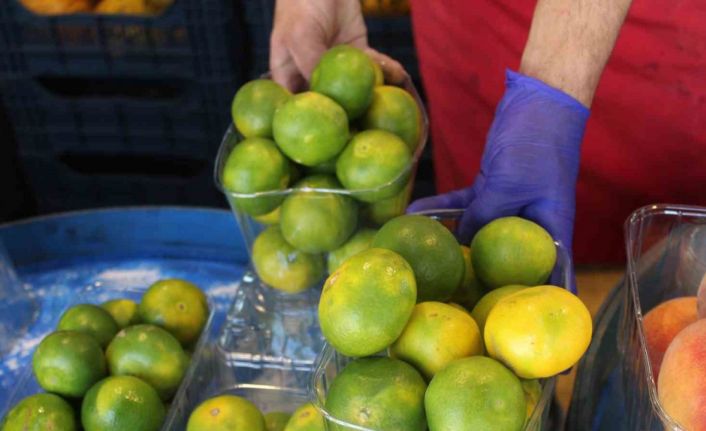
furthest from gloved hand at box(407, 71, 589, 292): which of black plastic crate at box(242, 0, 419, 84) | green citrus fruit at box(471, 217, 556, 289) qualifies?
black plastic crate at box(242, 0, 419, 84)

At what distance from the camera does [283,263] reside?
917 millimetres

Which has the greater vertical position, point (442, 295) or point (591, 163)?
point (442, 295)

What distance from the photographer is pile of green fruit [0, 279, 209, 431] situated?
2.52 feet

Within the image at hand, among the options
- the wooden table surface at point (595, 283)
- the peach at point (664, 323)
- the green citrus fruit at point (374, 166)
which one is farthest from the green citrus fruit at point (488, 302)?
the wooden table surface at point (595, 283)

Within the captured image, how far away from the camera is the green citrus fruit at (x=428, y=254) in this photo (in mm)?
654

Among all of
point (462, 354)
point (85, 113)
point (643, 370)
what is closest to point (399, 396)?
point (462, 354)

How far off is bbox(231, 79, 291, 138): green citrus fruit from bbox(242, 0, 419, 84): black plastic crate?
0.93m

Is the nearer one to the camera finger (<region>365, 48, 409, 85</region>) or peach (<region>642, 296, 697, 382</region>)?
peach (<region>642, 296, 697, 382</region>)

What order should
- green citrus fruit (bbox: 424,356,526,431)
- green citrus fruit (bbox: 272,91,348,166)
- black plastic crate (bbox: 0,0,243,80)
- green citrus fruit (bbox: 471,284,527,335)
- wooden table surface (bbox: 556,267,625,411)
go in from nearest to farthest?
green citrus fruit (bbox: 424,356,526,431) → green citrus fruit (bbox: 471,284,527,335) → green citrus fruit (bbox: 272,91,348,166) → wooden table surface (bbox: 556,267,625,411) → black plastic crate (bbox: 0,0,243,80)

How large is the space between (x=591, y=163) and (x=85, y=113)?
4.54ft

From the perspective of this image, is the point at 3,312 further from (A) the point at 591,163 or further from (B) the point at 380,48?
(B) the point at 380,48

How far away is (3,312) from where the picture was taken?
106 cm

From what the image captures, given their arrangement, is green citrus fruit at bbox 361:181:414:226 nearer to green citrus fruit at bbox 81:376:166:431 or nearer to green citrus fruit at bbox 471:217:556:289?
green citrus fruit at bbox 471:217:556:289

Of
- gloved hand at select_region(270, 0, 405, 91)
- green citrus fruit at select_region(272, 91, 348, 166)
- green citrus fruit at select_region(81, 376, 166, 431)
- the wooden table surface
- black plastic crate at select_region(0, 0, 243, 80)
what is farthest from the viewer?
black plastic crate at select_region(0, 0, 243, 80)
